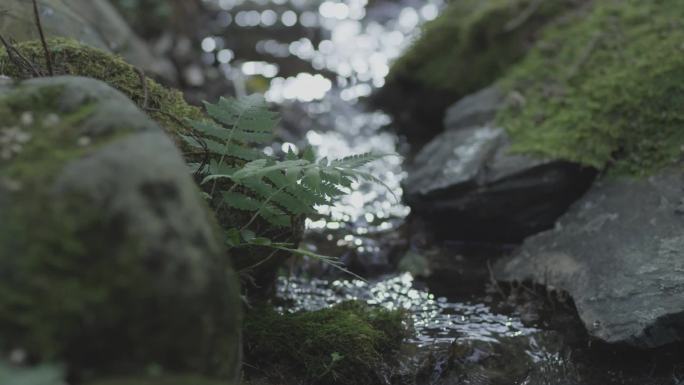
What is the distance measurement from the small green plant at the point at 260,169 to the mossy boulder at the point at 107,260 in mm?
1027

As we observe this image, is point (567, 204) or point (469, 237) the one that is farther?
point (469, 237)

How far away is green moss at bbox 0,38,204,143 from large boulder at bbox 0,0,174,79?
36 cm

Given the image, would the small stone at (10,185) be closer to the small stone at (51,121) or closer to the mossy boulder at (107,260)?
the mossy boulder at (107,260)

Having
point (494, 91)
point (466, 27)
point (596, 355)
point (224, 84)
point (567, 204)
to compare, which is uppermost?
point (466, 27)

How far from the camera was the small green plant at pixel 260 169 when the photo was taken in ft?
9.79

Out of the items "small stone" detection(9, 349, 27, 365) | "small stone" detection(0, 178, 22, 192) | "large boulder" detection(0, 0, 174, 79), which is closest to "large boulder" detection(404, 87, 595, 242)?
"large boulder" detection(0, 0, 174, 79)

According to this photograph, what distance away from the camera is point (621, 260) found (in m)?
3.83

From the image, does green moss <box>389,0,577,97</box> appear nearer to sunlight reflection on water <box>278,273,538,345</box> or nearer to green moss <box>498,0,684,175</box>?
green moss <box>498,0,684,175</box>

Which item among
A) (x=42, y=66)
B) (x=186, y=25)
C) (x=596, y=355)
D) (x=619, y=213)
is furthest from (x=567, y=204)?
(x=186, y=25)

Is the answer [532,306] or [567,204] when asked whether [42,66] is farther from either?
[567,204]

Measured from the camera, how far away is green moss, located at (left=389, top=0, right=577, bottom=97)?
266 inches

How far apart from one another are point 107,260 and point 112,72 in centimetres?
207

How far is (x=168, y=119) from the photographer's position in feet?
11.4

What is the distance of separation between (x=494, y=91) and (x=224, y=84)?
342 cm
